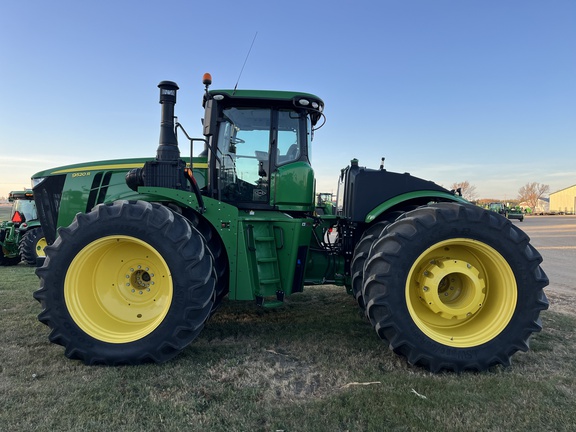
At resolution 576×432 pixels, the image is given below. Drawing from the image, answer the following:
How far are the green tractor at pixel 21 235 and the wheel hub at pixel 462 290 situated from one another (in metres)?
10.5

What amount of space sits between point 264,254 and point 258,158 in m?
1.14

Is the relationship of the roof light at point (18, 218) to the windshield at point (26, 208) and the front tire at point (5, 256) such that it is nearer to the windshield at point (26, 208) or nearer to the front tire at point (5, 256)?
the windshield at point (26, 208)

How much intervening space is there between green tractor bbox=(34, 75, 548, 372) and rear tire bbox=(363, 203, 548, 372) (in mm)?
11

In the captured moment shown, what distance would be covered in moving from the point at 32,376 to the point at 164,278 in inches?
49.2

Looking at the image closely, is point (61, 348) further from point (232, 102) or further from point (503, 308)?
point (503, 308)

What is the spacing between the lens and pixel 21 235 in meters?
10.9

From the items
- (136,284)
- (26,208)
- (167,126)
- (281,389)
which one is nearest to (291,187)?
(167,126)

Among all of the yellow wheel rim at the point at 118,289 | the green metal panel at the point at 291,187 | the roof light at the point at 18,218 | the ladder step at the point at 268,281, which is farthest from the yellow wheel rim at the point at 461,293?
the roof light at the point at 18,218

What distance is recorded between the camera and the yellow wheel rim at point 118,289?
332 cm

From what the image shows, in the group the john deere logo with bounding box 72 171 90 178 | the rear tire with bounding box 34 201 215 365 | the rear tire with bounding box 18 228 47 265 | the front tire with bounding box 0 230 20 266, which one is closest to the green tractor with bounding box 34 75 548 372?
the rear tire with bounding box 34 201 215 365

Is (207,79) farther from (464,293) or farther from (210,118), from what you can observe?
(464,293)

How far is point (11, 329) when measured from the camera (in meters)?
4.11

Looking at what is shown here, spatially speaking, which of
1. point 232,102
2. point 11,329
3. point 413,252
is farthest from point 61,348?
point 413,252

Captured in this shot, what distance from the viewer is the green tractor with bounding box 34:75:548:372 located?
3.22m
